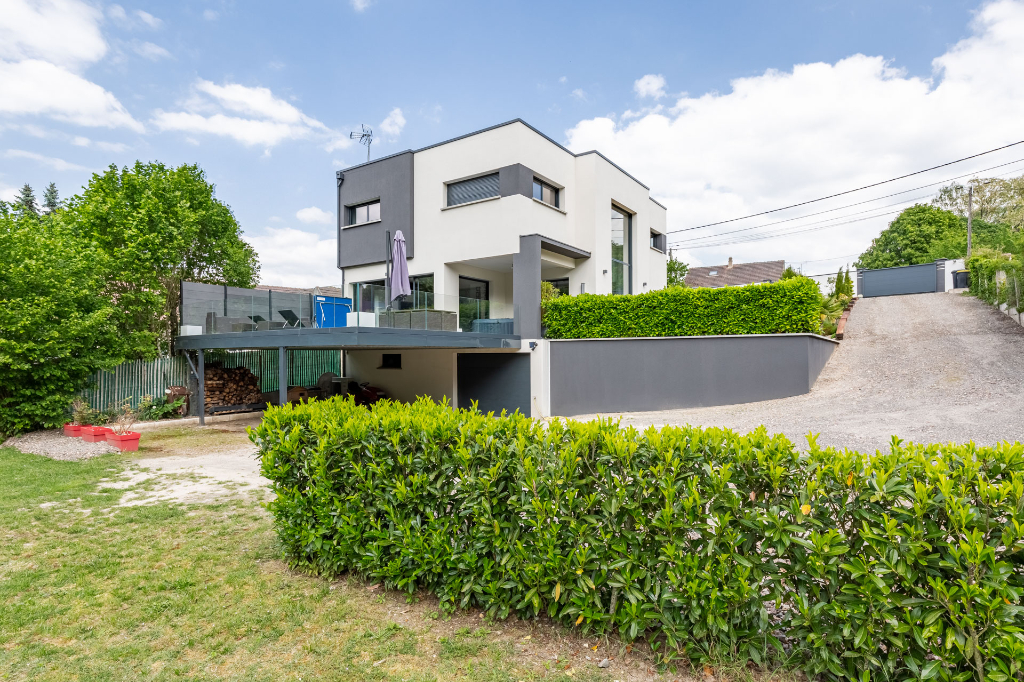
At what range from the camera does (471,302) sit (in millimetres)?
13852

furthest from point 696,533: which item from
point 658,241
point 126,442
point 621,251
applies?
point 658,241

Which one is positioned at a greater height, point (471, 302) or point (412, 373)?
point (471, 302)

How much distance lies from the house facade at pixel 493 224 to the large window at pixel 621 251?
0.04 m

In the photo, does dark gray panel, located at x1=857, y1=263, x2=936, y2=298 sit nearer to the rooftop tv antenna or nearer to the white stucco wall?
the white stucco wall

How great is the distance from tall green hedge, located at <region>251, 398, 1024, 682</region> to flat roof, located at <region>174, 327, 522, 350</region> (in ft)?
23.4

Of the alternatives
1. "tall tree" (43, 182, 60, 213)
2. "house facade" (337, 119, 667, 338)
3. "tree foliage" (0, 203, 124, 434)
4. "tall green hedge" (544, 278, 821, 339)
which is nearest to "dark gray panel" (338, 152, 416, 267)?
"house facade" (337, 119, 667, 338)

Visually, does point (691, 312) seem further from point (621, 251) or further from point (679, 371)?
point (621, 251)

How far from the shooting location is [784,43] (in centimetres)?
1409

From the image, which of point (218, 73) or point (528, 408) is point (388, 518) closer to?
point (528, 408)

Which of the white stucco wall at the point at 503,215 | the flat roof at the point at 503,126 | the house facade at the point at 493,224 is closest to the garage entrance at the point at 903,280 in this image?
the house facade at the point at 493,224

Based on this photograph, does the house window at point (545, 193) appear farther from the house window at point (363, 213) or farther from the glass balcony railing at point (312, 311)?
the house window at point (363, 213)

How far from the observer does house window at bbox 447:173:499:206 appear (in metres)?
15.0

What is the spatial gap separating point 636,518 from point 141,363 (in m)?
15.3

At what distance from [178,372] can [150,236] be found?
386 centimetres
